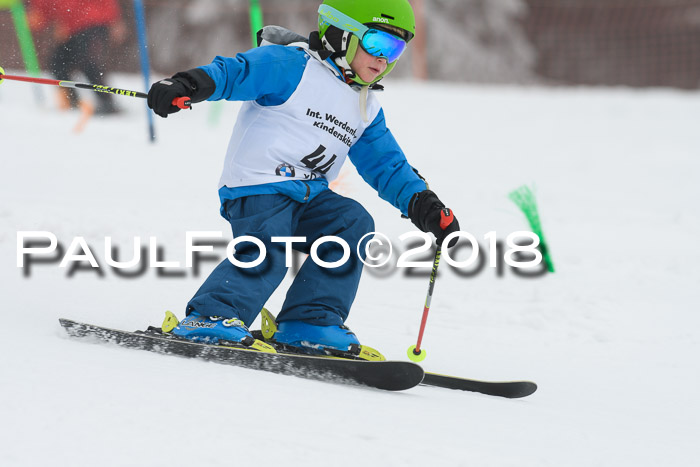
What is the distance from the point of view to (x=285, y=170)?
292cm

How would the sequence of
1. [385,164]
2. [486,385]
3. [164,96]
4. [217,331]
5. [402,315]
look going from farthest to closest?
[402,315] < [385,164] < [486,385] < [217,331] < [164,96]

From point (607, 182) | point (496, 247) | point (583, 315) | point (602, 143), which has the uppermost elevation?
point (602, 143)

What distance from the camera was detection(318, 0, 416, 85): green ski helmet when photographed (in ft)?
9.44

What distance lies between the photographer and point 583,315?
4.19 m

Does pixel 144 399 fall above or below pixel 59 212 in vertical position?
below

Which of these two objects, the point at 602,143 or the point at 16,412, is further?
the point at 602,143

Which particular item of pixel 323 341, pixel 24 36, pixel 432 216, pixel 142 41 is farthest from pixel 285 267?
pixel 24 36

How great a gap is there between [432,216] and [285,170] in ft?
1.93

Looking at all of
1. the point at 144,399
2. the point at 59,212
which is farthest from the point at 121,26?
the point at 144,399

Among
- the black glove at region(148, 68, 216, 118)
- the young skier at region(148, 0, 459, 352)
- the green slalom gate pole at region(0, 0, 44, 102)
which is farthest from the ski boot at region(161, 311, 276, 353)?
the green slalom gate pole at region(0, 0, 44, 102)

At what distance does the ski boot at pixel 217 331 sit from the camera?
2654mm

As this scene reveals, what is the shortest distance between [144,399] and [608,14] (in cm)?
2076

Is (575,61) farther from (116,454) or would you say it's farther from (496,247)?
(116,454)

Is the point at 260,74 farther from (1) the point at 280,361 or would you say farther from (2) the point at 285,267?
(1) the point at 280,361
